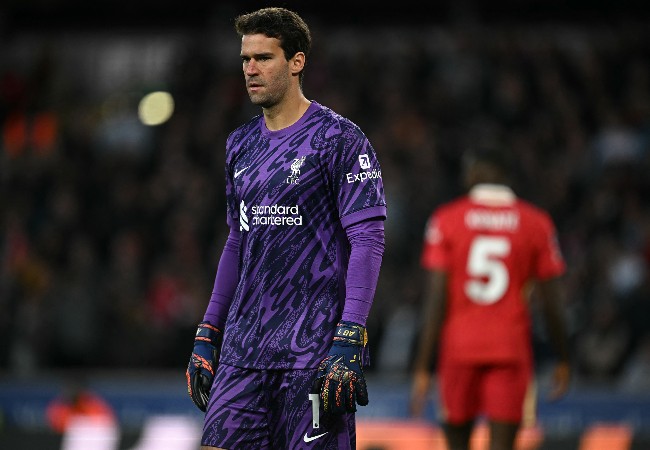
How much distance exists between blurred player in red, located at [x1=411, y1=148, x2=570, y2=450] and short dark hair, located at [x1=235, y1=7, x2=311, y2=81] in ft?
9.70

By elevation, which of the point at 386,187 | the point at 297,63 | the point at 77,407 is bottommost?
the point at 77,407

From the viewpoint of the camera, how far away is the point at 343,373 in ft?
14.1

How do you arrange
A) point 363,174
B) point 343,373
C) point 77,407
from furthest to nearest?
point 77,407
point 363,174
point 343,373

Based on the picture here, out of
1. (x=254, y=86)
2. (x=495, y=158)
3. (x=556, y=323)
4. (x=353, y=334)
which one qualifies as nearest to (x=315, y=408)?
(x=353, y=334)

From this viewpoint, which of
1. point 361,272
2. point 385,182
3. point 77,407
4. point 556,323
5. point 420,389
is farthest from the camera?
point 385,182

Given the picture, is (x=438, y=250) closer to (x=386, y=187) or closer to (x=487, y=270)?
(x=487, y=270)

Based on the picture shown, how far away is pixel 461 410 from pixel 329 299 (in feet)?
9.73

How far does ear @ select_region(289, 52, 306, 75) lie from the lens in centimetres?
463

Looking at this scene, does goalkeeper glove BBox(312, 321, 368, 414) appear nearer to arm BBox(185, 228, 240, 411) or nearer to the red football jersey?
arm BBox(185, 228, 240, 411)

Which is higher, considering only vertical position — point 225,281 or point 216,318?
point 225,281

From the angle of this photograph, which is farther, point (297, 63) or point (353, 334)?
point (297, 63)

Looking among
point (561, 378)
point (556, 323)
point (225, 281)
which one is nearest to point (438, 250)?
point (556, 323)

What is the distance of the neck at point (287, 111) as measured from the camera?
4.65 m

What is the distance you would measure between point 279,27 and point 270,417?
1.38m
